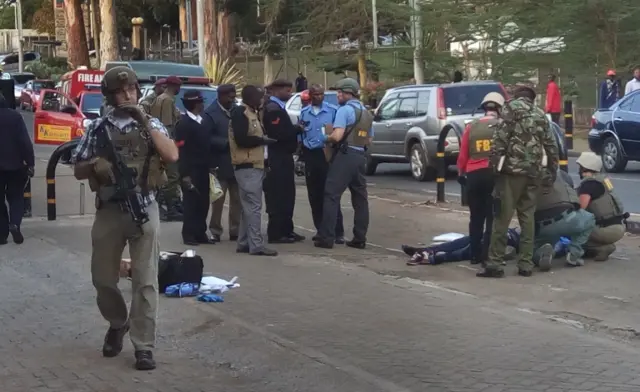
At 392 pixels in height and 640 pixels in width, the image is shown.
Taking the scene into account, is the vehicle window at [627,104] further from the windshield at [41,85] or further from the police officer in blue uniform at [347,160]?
the windshield at [41,85]

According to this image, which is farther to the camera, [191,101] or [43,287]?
[191,101]

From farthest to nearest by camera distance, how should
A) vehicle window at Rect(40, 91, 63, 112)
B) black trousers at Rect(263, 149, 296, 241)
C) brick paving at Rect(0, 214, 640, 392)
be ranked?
vehicle window at Rect(40, 91, 63, 112) < black trousers at Rect(263, 149, 296, 241) < brick paving at Rect(0, 214, 640, 392)

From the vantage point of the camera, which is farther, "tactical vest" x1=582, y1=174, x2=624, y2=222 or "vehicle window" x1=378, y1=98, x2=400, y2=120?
"vehicle window" x1=378, y1=98, x2=400, y2=120

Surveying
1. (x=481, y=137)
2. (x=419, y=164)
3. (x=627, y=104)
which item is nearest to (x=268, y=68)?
(x=419, y=164)

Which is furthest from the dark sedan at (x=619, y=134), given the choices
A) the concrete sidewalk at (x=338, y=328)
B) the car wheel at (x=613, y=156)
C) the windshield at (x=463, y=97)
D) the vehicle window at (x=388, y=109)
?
the concrete sidewalk at (x=338, y=328)

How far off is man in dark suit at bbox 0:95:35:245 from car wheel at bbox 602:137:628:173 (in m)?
11.3

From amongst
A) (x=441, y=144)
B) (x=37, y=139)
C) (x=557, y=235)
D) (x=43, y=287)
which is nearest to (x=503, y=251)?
(x=557, y=235)

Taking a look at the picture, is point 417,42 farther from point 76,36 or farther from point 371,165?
point 76,36

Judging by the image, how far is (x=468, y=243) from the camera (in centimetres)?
1112

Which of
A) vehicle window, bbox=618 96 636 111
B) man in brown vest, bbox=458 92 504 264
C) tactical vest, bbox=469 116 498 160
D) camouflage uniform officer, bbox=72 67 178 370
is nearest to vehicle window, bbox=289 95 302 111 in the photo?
vehicle window, bbox=618 96 636 111

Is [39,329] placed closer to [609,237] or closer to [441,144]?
[609,237]

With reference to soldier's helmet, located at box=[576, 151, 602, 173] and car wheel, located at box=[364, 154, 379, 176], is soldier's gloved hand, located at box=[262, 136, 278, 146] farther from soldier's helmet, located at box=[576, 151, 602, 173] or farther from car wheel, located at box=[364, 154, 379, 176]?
car wheel, located at box=[364, 154, 379, 176]

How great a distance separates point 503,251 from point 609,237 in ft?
4.36

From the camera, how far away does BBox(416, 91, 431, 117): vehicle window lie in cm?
1984
